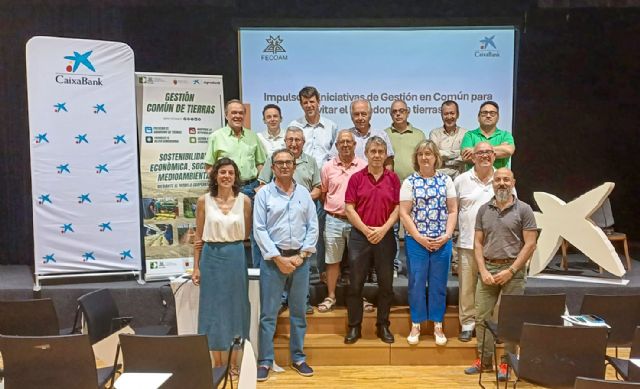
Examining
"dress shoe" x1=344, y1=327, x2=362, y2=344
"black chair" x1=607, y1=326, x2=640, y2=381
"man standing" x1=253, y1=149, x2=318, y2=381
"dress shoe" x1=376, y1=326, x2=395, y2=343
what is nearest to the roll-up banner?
"man standing" x1=253, y1=149, x2=318, y2=381

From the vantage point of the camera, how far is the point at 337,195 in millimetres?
4574

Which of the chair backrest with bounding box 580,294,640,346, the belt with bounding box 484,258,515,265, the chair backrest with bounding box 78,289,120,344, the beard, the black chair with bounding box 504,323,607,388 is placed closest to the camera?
the black chair with bounding box 504,323,607,388

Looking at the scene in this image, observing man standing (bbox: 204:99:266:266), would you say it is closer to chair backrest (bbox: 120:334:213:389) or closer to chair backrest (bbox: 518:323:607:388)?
chair backrest (bbox: 120:334:213:389)

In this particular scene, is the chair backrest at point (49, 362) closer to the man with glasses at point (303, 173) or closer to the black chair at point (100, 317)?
the black chair at point (100, 317)

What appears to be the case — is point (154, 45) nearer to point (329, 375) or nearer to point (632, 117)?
point (329, 375)

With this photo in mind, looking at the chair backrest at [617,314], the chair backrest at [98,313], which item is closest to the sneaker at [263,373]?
the chair backrest at [98,313]

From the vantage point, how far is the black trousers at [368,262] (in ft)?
14.4

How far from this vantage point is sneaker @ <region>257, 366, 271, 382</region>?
13.9ft

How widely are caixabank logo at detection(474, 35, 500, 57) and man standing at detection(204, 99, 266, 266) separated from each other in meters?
2.77

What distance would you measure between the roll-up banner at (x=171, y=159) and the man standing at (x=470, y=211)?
242cm

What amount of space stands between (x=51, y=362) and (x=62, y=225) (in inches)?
98.3

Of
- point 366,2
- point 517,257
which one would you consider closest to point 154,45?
point 366,2

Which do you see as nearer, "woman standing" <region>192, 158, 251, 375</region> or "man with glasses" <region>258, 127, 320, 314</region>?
"woman standing" <region>192, 158, 251, 375</region>

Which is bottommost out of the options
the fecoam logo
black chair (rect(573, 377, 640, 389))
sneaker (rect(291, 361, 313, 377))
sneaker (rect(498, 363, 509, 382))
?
sneaker (rect(291, 361, 313, 377))
